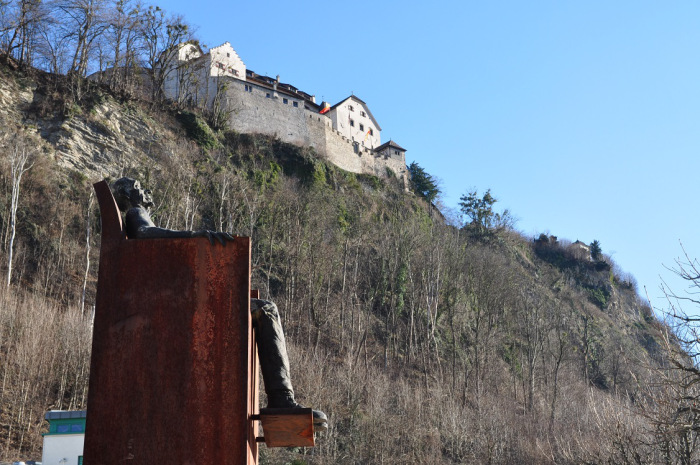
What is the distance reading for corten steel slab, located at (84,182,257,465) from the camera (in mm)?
3375

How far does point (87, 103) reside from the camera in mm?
36719

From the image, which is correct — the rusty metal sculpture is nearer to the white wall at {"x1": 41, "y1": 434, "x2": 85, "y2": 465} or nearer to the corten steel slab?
the corten steel slab

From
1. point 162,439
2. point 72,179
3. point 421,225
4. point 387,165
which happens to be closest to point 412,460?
point 72,179

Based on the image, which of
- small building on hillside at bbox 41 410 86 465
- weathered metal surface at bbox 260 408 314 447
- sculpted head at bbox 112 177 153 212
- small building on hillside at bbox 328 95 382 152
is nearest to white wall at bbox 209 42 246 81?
small building on hillside at bbox 328 95 382 152

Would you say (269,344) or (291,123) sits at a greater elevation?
(291,123)

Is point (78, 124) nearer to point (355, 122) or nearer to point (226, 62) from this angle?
point (226, 62)

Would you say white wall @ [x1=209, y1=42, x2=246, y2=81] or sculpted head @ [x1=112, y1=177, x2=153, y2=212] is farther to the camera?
white wall @ [x1=209, y1=42, x2=246, y2=81]

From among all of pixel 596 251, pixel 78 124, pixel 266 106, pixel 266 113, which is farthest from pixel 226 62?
pixel 596 251

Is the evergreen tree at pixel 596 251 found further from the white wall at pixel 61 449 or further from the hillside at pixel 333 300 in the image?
the white wall at pixel 61 449

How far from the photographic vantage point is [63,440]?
1522cm

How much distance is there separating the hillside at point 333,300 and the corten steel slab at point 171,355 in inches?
541

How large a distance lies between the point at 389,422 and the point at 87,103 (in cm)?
2293

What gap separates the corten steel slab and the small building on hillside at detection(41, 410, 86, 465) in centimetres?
1290

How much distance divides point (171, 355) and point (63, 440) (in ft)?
44.0
